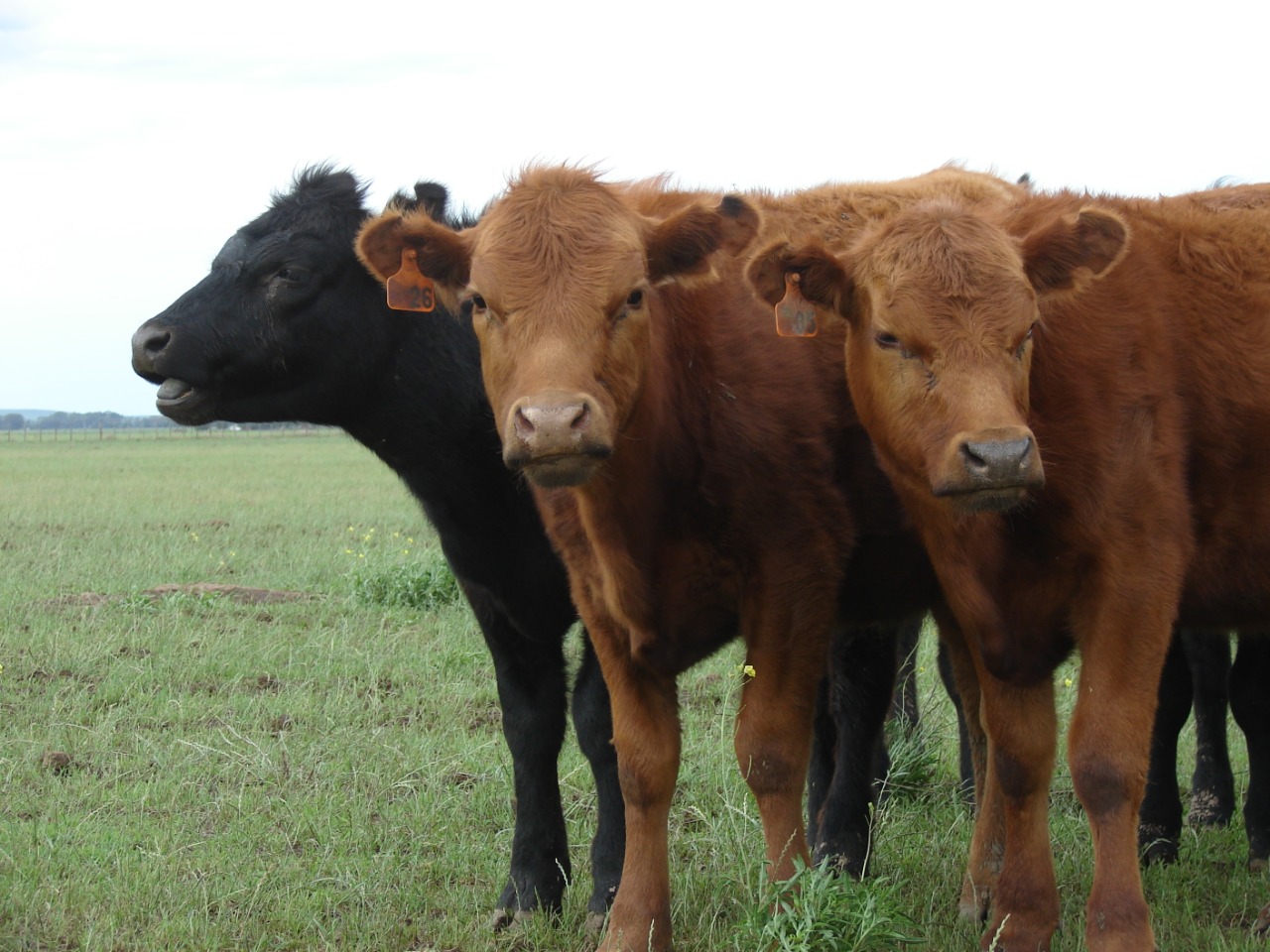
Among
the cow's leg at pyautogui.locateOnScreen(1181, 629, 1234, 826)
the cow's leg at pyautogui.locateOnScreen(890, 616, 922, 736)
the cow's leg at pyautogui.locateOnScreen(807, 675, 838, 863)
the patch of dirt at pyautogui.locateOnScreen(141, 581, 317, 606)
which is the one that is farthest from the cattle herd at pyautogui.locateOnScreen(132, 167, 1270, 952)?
→ the patch of dirt at pyautogui.locateOnScreen(141, 581, 317, 606)

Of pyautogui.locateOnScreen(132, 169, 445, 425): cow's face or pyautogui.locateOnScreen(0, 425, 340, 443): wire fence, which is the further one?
pyautogui.locateOnScreen(0, 425, 340, 443): wire fence

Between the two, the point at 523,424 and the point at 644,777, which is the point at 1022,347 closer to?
the point at 523,424

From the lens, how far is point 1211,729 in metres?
5.98

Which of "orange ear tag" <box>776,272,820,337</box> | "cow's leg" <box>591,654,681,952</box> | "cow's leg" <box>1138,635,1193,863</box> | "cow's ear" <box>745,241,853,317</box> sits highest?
"cow's ear" <box>745,241,853,317</box>

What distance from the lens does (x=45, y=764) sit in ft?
20.3

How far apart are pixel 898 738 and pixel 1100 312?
279 cm

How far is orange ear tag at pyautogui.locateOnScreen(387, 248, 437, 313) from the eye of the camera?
4.67m

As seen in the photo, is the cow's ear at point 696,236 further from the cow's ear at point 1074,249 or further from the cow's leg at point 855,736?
the cow's leg at point 855,736

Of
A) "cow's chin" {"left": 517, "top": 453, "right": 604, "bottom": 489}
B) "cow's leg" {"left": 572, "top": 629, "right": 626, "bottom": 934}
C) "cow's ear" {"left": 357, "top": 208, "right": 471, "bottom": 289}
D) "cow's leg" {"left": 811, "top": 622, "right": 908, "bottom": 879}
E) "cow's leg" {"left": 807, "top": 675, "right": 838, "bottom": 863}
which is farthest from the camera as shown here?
"cow's leg" {"left": 807, "top": 675, "right": 838, "bottom": 863}

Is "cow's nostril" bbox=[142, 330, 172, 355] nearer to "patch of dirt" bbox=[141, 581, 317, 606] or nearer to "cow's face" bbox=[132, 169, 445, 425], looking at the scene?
"cow's face" bbox=[132, 169, 445, 425]

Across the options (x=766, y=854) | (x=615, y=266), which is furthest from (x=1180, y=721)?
(x=615, y=266)

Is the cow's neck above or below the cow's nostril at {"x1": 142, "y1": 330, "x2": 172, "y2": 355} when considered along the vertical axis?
below

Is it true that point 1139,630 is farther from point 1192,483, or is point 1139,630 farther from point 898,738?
point 898,738

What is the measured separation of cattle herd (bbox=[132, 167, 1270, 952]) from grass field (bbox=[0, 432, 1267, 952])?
31 cm
